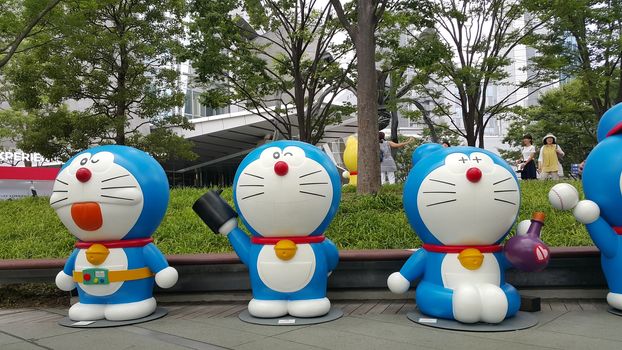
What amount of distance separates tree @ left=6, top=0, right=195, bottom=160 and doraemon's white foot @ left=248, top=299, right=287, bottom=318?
9626mm

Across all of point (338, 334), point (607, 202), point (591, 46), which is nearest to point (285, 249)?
point (338, 334)

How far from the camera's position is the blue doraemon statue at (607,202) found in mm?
4441

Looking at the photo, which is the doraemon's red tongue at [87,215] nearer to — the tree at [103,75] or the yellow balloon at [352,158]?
the yellow balloon at [352,158]

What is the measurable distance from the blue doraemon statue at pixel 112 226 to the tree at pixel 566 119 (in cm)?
1473

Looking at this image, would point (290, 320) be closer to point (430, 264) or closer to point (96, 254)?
point (430, 264)

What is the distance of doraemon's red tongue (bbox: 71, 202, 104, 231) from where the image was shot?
472 cm

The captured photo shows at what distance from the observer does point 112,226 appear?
15.8ft

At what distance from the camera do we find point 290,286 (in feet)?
15.6

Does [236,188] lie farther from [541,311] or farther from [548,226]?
[548,226]

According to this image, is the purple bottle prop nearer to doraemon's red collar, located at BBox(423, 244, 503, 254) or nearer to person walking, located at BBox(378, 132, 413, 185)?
doraemon's red collar, located at BBox(423, 244, 503, 254)

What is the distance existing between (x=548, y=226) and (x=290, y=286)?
4016mm

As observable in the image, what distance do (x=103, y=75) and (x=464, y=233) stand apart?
12.8 m

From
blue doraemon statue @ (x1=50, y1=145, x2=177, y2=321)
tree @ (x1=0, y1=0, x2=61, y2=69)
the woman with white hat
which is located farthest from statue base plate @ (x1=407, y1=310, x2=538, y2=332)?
tree @ (x1=0, y1=0, x2=61, y2=69)

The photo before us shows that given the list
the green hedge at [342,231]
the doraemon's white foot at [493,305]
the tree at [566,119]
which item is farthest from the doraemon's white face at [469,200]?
the tree at [566,119]
